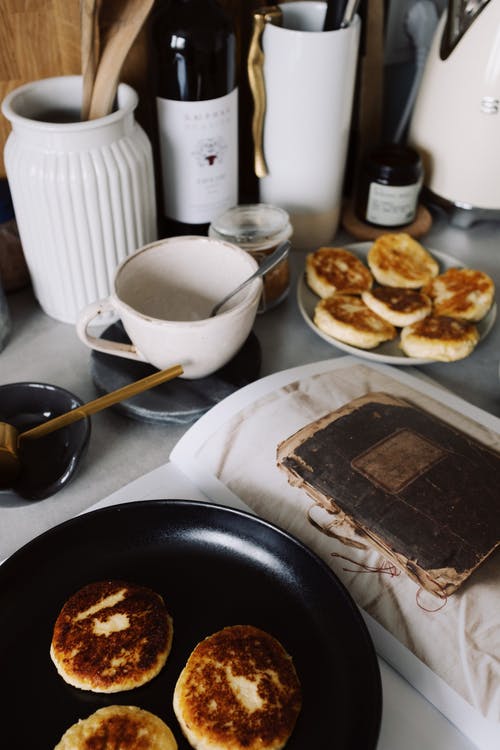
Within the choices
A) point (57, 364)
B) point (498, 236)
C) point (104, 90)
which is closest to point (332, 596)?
point (57, 364)

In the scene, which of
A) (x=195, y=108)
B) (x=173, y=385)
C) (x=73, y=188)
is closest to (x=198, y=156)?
(x=195, y=108)

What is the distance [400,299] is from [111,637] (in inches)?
17.3

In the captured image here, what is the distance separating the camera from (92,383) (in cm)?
67

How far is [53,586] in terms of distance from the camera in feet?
1.57

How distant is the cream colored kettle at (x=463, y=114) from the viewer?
0.76 m

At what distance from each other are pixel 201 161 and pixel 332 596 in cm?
48

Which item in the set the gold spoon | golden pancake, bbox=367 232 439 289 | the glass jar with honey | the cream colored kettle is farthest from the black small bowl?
the cream colored kettle

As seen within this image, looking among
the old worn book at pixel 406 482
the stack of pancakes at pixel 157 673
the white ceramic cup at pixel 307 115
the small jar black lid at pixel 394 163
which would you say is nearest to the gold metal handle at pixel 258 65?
the white ceramic cup at pixel 307 115

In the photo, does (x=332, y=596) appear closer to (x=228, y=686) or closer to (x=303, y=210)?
(x=228, y=686)

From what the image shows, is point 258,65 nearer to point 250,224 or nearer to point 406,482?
point 250,224

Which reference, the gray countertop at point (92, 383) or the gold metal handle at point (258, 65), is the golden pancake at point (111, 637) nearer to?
the gray countertop at point (92, 383)

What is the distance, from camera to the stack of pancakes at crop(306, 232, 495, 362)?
0.67 metres

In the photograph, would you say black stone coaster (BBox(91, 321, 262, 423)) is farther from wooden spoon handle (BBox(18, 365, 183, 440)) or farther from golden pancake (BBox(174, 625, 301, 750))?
golden pancake (BBox(174, 625, 301, 750))

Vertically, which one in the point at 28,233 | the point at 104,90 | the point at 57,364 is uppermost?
the point at 104,90
